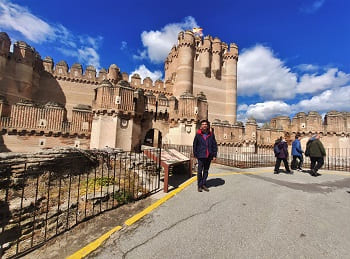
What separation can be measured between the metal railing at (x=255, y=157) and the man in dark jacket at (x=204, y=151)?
14.9 ft

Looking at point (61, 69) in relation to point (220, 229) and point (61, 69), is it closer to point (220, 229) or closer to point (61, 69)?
point (61, 69)

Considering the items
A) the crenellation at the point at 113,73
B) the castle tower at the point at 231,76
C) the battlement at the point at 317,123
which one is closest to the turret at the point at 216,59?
the castle tower at the point at 231,76

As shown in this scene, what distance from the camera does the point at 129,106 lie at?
1403 centimetres

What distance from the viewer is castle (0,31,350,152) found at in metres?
13.4

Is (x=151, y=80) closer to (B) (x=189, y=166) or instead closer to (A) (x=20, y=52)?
(A) (x=20, y=52)

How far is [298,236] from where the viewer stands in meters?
2.93

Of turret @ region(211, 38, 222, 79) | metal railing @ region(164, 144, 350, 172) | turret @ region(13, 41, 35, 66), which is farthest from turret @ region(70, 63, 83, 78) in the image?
turret @ region(211, 38, 222, 79)

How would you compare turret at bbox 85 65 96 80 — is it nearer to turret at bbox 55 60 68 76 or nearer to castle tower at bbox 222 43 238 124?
turret at bbox 55 60 68 76

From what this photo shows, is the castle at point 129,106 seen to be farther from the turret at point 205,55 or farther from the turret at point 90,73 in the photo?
the turret at point 90,73

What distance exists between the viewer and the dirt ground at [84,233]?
8.70 ft

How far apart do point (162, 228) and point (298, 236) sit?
2.36 meters

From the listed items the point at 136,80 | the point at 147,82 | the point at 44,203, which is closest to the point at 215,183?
the point at 44,203

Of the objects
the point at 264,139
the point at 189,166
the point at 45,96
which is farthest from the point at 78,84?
the point at 264,139

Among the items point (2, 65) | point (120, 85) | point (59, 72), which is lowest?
point (120, 85)
